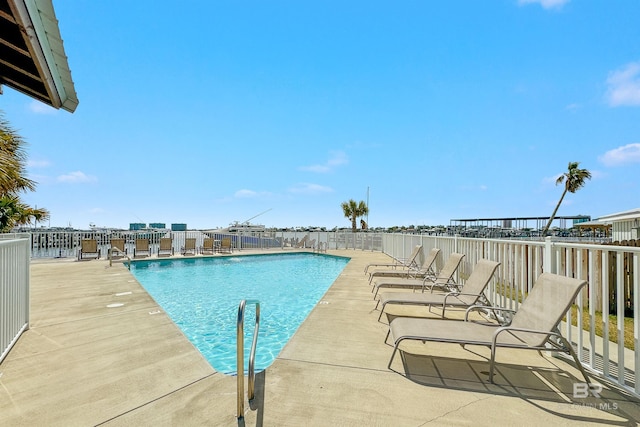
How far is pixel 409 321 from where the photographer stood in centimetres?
288

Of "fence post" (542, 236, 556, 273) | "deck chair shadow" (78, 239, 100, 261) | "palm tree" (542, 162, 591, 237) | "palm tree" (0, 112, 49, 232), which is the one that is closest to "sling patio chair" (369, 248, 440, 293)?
"fence post" (542, 236, 556, 273)

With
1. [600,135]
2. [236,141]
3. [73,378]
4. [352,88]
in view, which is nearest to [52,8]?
[73,378]

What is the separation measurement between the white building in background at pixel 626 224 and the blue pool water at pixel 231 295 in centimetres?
1090

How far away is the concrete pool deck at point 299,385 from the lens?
1962 millimetres

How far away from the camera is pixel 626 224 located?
1229 cm

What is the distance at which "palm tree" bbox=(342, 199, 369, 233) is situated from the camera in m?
36.7

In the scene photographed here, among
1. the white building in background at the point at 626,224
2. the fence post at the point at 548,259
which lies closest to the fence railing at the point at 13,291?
the fence post at the point at 548,259

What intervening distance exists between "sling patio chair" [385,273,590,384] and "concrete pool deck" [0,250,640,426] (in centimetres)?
27

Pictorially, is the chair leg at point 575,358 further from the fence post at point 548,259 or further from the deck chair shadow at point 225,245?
the deck chair shadow at point 225,245

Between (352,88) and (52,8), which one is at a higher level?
(352,88)

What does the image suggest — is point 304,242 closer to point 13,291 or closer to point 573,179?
point 13,291

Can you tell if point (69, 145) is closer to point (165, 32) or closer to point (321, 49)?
point (165, 32)

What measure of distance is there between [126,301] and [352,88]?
13910 mm
